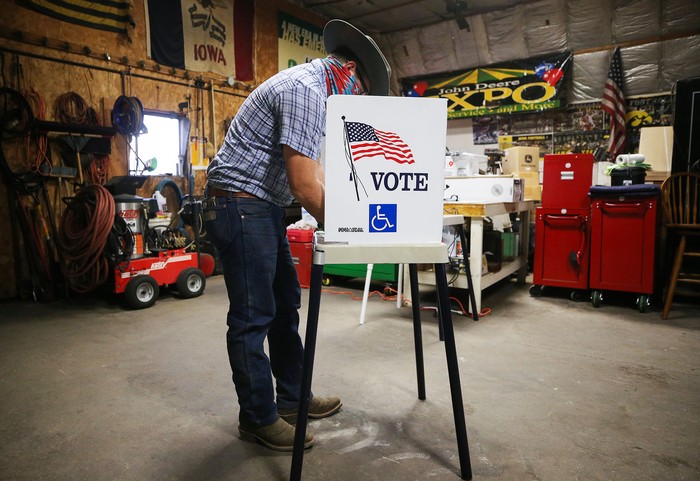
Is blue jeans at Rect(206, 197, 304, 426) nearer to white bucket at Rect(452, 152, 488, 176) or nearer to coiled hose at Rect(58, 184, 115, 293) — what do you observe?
coiled hose at Rect(58, 184, 115, 293)

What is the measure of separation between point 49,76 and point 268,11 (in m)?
3.16

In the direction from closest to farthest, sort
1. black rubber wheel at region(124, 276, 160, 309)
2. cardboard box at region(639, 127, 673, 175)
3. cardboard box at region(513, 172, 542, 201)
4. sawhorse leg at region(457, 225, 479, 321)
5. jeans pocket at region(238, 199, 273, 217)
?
jeans pocket at region(238, 199, 273, 217)
sawhorse leg at region(457, 225, 479, 321)
black rubber wheel at region(124, 276, 160, 309)
cardboard box at region(639, 127, 673, 175)
cardboard box at region(513, 172, 542, 201)

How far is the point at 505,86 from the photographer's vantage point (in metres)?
A: 6.80

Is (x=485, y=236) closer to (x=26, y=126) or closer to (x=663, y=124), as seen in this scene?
(x=663, y=124)

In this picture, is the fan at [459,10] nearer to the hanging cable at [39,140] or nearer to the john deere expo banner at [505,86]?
the john deere expo banner at [505,86]

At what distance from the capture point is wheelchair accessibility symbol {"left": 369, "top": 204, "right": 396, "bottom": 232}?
57.4 inches

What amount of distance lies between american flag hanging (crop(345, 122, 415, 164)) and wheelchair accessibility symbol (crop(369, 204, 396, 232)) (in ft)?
0.50

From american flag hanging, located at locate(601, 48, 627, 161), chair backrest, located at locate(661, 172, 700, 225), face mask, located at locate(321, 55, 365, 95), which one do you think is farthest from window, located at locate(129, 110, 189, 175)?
american flag hanging, located at locate(601, 48, 627, 161)

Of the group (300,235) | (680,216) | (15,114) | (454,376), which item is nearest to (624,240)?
(680,216)

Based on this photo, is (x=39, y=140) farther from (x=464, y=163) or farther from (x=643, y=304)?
(x=643, y=304)

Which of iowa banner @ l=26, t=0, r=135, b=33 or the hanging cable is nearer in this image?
the hanging cable

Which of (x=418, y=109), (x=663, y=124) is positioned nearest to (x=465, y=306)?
(x=418, y=109)

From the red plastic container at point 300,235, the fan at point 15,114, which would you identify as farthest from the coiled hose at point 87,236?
the red plastic container at point 300,235

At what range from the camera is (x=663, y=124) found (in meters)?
5.75
